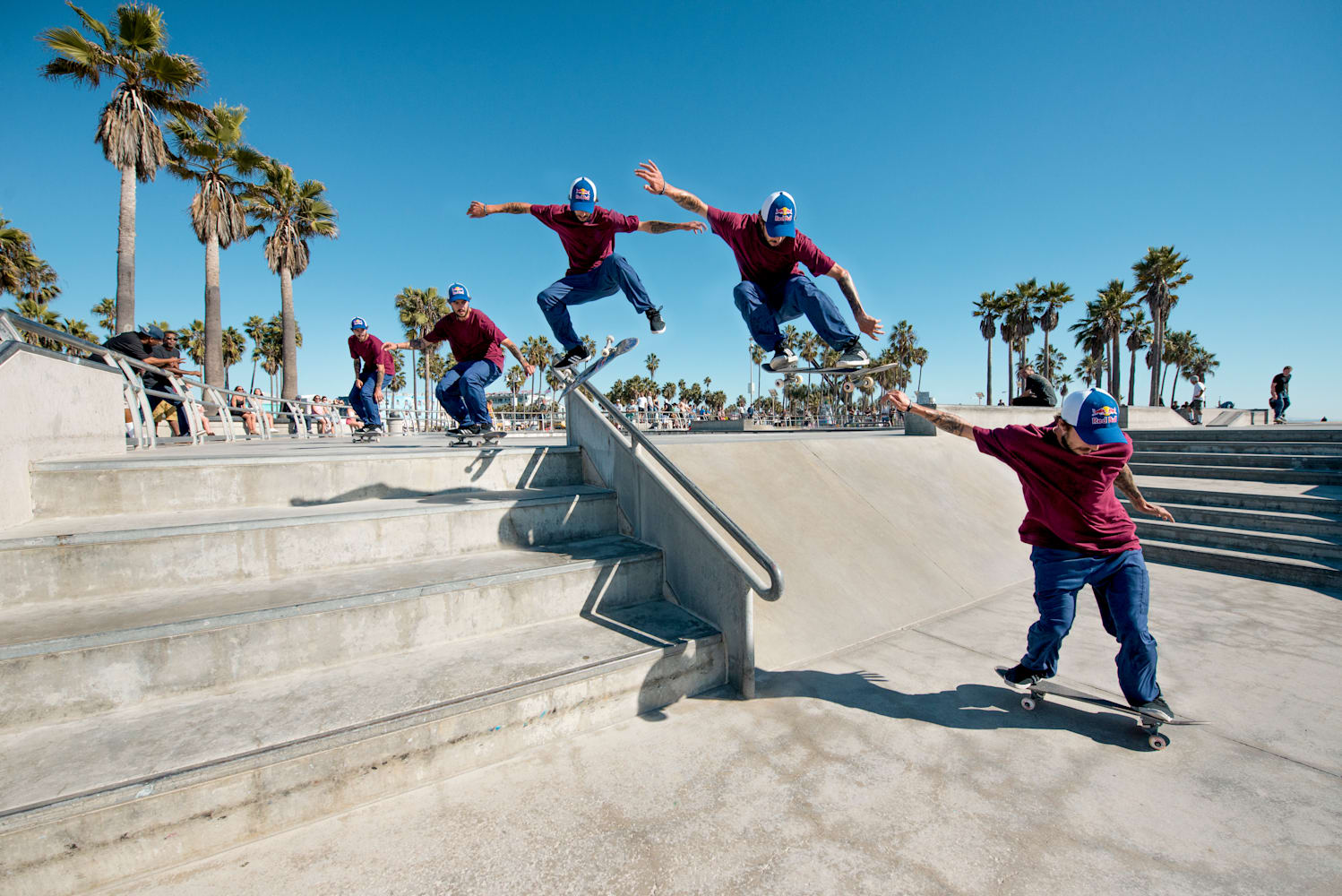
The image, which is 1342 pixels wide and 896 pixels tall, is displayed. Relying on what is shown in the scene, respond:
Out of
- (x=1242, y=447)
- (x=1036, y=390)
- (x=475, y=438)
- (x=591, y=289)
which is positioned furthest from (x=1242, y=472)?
A: (x=475, y=438)

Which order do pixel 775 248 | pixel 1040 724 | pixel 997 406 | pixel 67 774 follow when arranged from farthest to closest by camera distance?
pixel 997 406 < pixel 775 248 < pixel 1040 724 < pixel 67 774

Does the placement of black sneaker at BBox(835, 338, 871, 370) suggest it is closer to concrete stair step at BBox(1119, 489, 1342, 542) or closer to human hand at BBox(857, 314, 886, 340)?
human hand at BBox(857, 314, 886, 340)

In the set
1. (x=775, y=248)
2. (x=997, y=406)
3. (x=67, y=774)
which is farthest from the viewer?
(x=997, y=406)

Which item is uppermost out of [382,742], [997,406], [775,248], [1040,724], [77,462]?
[775,248]

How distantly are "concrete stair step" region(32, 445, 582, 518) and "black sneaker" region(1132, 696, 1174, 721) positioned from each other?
4071 millimetres

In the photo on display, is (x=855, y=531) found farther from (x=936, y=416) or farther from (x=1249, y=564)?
(x=1249, y=564)

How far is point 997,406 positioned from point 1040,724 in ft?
28.4

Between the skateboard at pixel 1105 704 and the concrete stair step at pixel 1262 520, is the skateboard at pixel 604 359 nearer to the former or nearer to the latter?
the skateboard at pixel 1105 704

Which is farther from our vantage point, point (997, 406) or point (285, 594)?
point (997, 406)

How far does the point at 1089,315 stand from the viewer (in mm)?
47531

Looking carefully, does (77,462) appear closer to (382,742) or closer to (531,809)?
(382,742)

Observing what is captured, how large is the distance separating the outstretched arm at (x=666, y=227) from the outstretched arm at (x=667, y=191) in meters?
0.21

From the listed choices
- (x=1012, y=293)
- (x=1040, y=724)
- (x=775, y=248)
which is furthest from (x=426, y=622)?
(x=1012, y=293)

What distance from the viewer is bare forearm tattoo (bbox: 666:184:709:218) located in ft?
14.9
